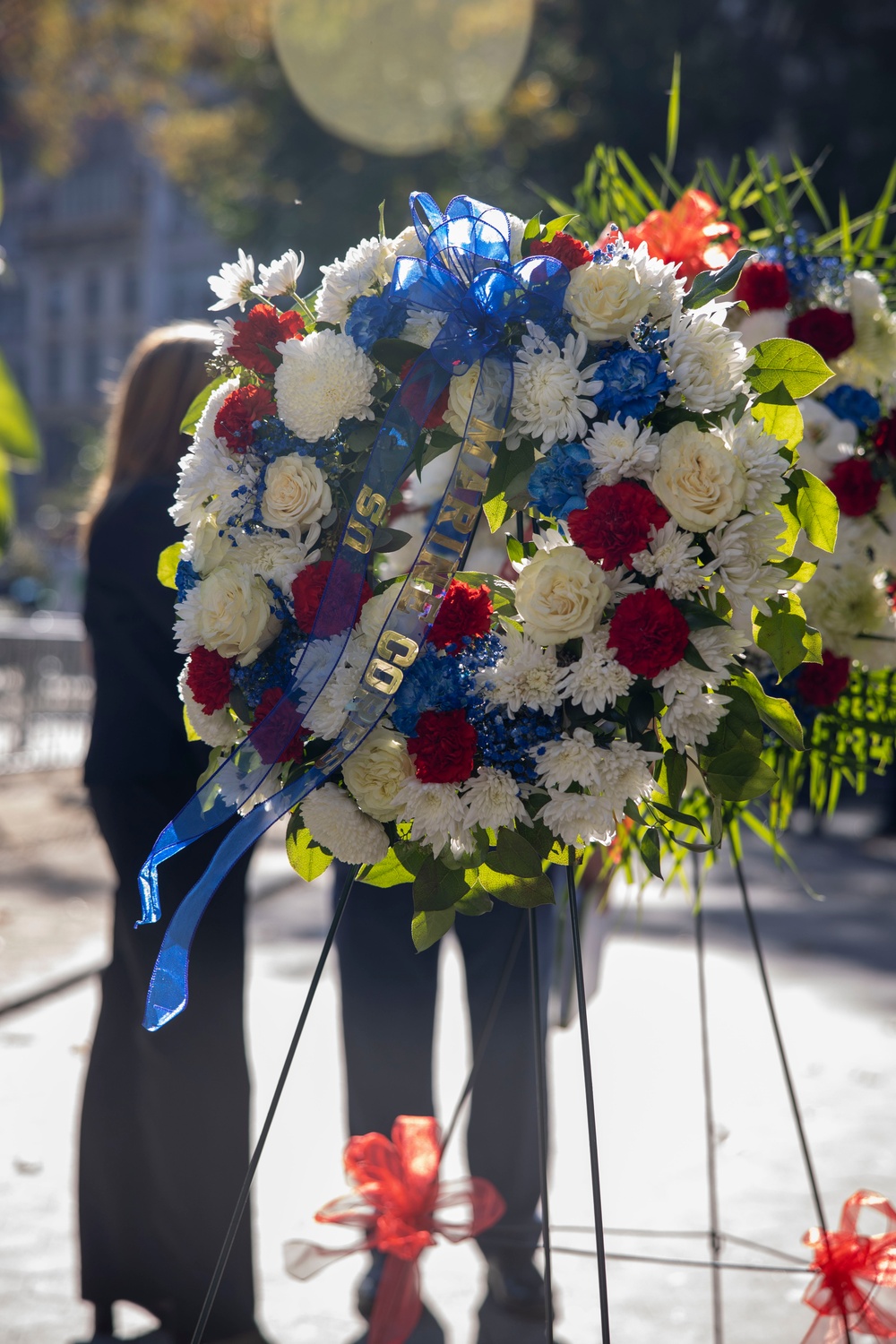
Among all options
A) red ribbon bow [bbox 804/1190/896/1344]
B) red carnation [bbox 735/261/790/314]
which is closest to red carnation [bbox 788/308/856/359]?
red carnation [bbox 735/261/790/314]

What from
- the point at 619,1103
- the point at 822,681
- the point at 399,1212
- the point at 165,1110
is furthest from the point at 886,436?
the point at 619,1103

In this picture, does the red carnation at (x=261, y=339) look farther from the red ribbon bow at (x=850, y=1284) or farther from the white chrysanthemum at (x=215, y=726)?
the red ribbon bow at (x=850, y=1284)

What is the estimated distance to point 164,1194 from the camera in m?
2.59

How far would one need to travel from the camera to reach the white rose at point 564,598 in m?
1.50

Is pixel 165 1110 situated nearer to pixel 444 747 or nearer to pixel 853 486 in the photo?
pixel 444 747

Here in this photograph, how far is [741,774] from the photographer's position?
1.61m

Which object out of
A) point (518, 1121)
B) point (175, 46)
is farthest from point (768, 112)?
point (518, 1121)

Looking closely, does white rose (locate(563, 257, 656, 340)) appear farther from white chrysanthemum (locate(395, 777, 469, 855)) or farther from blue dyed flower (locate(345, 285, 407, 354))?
white chrysanthemum (locate(395, 777, 469, 855))

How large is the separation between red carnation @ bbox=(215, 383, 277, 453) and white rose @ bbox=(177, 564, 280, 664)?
0.53ft

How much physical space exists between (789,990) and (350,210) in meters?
10.4

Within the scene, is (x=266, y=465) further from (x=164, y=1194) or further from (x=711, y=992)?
(x=711, y=992)

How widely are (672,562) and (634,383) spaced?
0.71ft

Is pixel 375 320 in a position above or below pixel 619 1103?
above

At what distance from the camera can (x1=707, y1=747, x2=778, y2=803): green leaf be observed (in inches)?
63.1
